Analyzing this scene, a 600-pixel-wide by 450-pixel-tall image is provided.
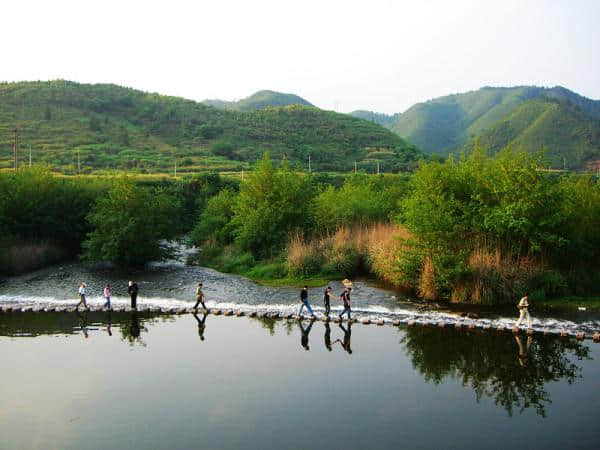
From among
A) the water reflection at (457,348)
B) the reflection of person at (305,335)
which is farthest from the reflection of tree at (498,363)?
the reflection of person at (305,335)

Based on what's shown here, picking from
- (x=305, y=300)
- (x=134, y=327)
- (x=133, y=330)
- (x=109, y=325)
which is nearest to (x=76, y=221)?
(x=109, y=325)

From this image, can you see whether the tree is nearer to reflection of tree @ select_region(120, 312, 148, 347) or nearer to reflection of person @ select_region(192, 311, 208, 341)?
reflection of tree @ select_region(120, 312, 148, 347)

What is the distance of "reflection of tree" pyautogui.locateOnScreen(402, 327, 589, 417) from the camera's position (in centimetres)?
1600

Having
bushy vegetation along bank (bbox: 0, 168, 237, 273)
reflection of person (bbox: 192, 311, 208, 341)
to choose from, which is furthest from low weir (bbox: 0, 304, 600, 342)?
bushy vegetation along bank (bbox: 0, 168, 237, 273)

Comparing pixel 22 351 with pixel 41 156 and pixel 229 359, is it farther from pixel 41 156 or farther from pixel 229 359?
pixel 41 156

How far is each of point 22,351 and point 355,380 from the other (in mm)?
12493

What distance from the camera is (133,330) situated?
2273 cm

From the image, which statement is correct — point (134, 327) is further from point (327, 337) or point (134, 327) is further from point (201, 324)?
point (327, 337)

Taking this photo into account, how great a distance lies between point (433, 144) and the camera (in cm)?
17262

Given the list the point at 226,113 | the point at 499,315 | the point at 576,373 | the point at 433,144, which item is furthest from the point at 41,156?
the point at 433,144

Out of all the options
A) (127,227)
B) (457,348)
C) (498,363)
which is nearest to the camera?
(498,363)

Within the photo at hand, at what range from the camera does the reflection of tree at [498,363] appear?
16.0 meters

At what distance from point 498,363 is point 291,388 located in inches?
289

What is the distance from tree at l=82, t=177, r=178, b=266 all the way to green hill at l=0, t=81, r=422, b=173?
38.0 m
